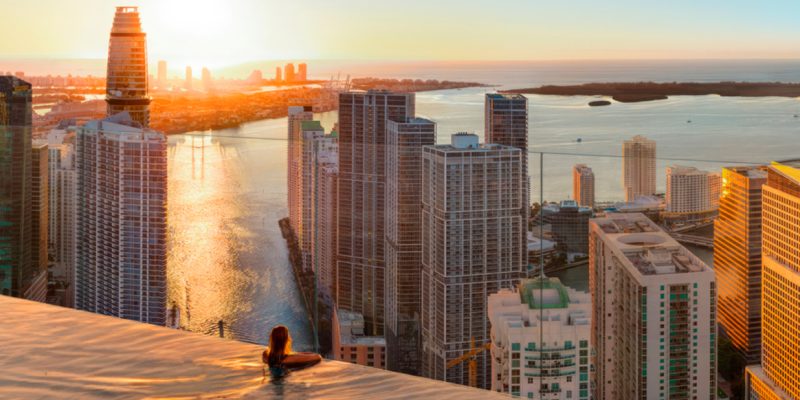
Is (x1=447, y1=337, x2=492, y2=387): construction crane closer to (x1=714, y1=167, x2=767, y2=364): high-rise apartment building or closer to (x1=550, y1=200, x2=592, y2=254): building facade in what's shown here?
(x1=550, y1=200, x2=592, y2=254): building facade

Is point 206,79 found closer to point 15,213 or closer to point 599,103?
point 599,103

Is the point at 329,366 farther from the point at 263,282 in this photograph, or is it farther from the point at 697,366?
the point at 263,282

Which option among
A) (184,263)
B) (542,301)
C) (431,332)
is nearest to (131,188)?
(184,263)

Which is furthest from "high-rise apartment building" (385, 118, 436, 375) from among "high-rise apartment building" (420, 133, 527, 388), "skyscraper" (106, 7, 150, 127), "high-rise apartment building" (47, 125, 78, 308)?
"skyscraper" (106, 7, 150, 127)

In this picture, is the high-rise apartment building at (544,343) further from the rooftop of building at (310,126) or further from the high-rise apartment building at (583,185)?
the rooftop of building at (310,126)

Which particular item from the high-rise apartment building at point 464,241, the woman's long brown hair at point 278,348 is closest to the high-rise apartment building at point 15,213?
the high-rise apartment building at point 464,241

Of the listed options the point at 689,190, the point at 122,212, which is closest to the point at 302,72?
the point at 122,212
